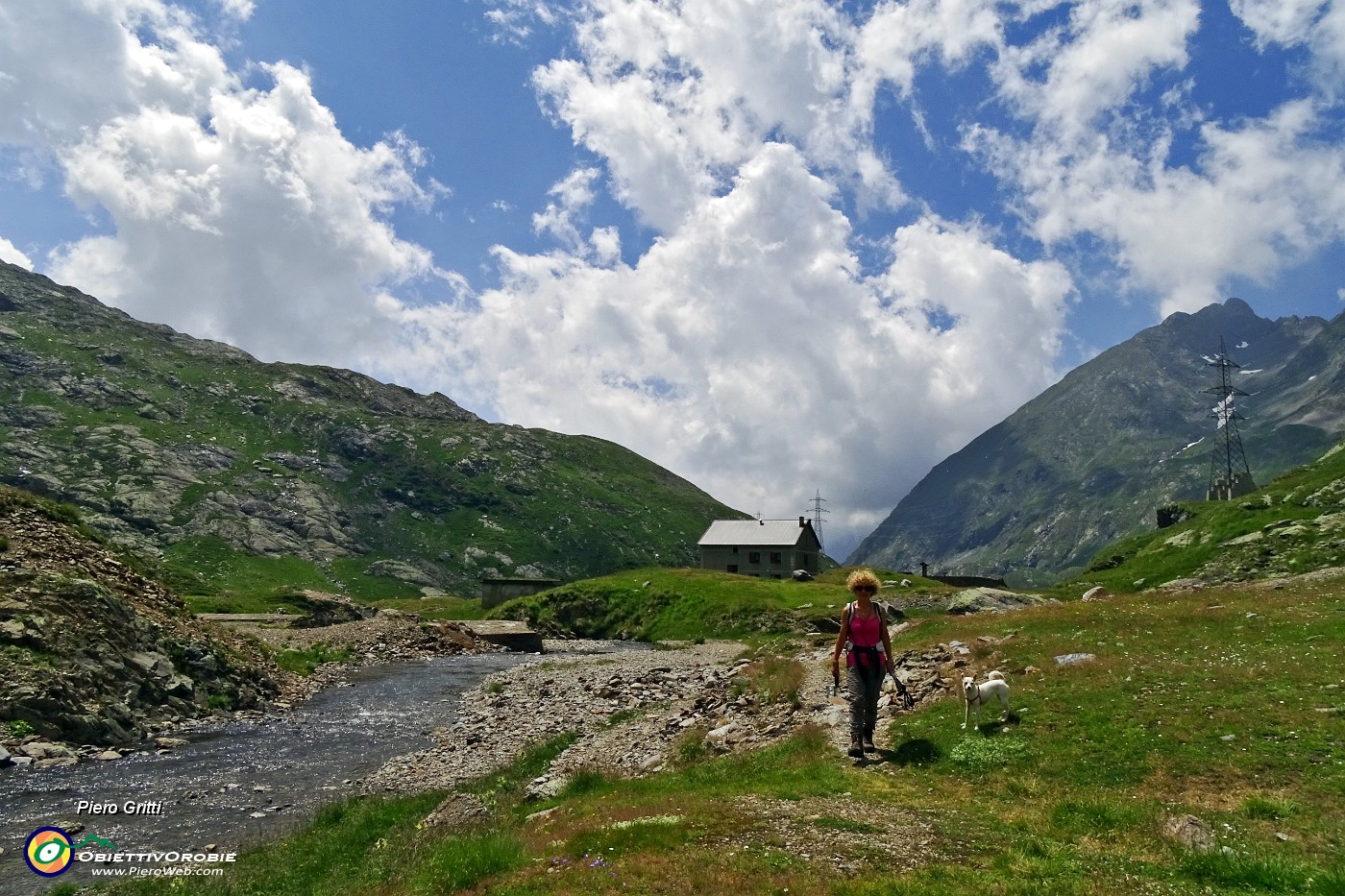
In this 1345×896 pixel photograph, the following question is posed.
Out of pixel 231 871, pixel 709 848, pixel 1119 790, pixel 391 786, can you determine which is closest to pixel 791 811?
pixel 709 848

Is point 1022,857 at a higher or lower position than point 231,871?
higher

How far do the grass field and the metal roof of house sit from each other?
107484mm

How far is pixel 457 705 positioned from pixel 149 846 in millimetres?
23888

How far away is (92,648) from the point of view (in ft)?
98.9

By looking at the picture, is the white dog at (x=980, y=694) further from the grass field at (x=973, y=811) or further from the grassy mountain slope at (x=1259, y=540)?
the grassy mountain slope at (x=1259, y=540)

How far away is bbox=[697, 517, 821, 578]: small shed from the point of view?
131 meters

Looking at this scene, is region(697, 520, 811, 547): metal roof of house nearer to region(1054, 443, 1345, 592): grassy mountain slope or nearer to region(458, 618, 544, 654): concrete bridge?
region(1054, 443, 1345, 592): grassy mountain slope

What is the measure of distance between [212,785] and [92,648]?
11791 millimetres

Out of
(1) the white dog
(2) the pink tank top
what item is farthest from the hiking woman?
(1) the white dog

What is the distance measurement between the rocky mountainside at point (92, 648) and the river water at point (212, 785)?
264cm

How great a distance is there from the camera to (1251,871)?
10.0 m

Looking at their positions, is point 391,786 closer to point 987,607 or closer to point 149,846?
point 149,846

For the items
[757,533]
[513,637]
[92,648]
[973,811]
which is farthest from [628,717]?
[757,533]

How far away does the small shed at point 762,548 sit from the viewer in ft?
429
